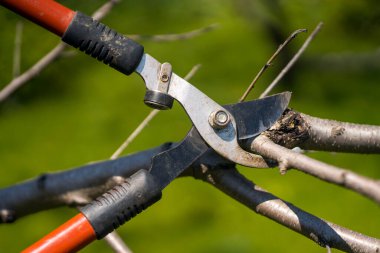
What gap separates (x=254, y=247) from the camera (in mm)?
1872

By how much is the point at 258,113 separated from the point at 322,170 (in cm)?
29

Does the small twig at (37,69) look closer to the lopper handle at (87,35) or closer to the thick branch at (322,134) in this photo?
the lopper handle at (87,35)

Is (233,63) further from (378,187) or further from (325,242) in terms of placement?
(378,187)

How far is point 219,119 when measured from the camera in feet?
3.10

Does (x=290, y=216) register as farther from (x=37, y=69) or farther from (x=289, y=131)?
(x=37, y=69)

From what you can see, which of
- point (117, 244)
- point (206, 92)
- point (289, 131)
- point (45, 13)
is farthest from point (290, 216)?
point (206, 92)

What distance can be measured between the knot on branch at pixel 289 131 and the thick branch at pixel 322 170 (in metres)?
0.06

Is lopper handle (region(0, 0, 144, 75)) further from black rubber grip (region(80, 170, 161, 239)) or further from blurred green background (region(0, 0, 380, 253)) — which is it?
blurred green background (region(0, 0, 380, 253))

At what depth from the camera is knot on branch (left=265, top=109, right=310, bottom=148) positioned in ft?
2.97

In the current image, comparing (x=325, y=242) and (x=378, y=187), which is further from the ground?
(x=378, y=187)

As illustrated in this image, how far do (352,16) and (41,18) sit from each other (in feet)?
6.17

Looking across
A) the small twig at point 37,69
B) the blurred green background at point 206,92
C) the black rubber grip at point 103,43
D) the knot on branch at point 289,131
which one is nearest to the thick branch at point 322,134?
the knot on branch at point 289,131

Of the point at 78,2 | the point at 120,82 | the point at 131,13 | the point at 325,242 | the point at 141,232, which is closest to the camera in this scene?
the point at 325,242

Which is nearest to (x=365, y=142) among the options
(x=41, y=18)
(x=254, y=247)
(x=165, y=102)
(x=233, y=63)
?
(x=165, y=102)
